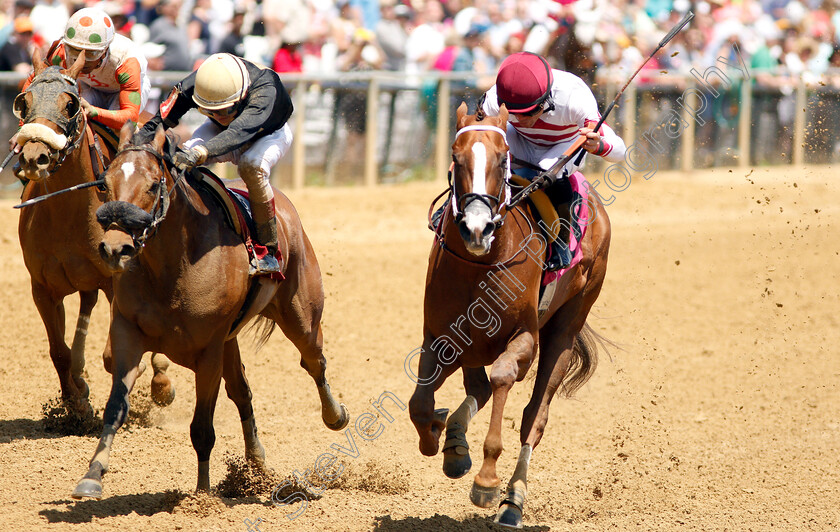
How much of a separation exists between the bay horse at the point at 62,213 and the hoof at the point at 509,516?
7.41 feet

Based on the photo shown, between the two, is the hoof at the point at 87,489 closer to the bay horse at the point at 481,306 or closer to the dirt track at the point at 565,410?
the dirt track at the point at 565,410

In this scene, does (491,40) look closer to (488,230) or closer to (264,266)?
(264,266)

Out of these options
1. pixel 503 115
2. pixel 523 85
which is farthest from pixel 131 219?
pixel 523 85

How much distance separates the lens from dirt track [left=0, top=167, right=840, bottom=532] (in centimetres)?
516

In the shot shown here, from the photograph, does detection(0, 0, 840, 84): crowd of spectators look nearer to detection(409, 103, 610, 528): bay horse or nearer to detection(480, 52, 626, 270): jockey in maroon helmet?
detection(480, 52, 626, 270): jockey in maroon helmet

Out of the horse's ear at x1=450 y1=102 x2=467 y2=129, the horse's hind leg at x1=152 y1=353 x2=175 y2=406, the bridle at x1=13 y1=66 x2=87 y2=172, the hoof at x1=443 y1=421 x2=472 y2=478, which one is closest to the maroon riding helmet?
the horse's ear at x1=450 y1=102 x2=467 y2=129

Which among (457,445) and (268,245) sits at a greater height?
(268,245)

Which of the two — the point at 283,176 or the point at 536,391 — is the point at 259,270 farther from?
the point at 283,176

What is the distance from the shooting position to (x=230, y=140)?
491 cm

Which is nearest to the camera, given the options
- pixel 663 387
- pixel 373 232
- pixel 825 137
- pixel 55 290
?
pixel 55 290

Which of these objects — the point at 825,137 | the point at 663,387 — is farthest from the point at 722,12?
the point at 663,387

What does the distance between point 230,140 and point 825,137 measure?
1218cm

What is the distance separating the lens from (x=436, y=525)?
487cm

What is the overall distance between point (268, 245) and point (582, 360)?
2.10m
